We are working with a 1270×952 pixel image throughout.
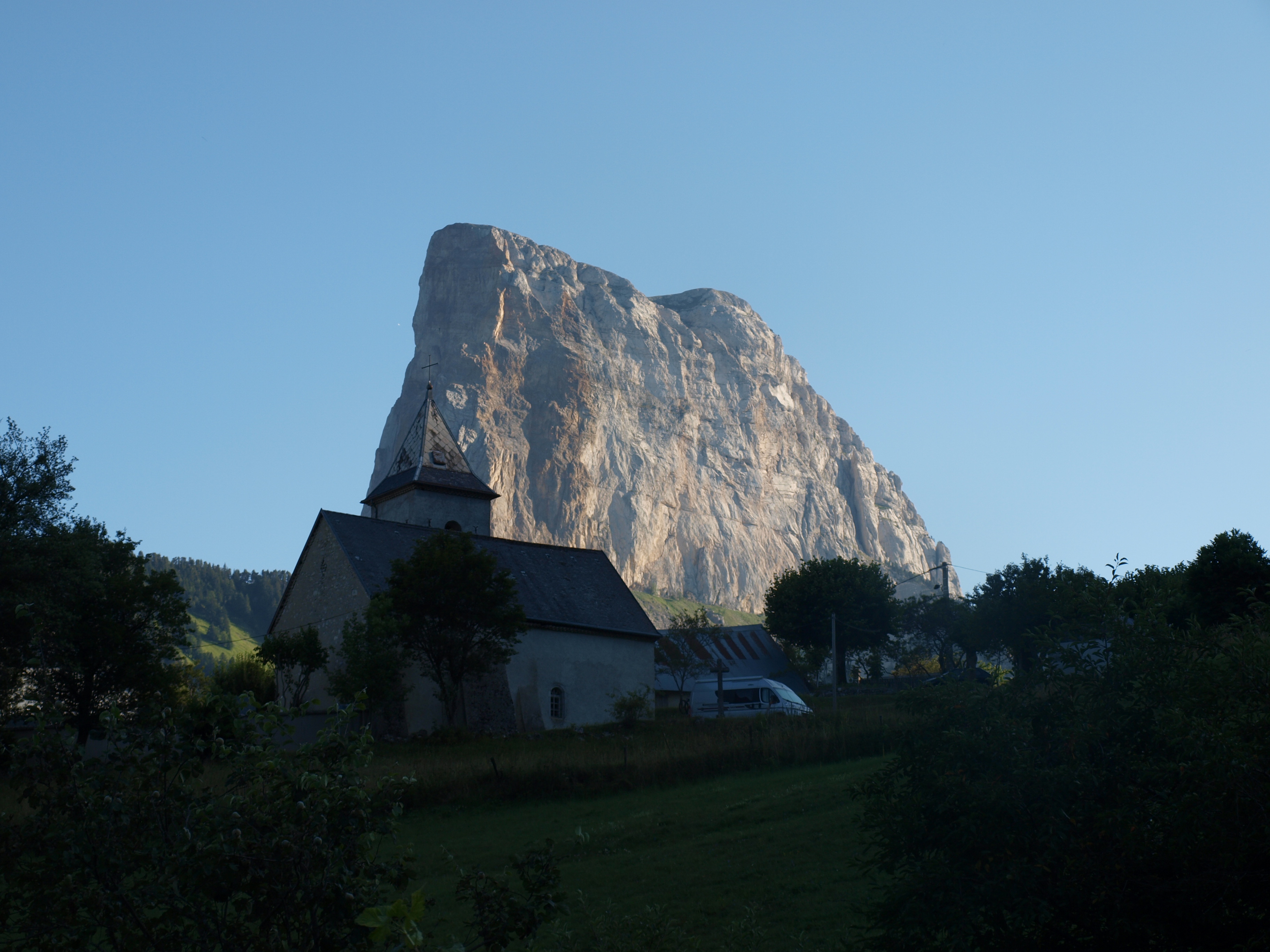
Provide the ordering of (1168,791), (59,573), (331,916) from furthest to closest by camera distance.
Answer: (59,573), (1168,791), (331,916)

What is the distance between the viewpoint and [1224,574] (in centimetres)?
3238

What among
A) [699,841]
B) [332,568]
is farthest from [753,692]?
[699,841]

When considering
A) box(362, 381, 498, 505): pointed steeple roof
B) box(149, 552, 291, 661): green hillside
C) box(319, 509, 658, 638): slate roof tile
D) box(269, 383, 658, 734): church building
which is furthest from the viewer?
box(149, 552, 291, 661): green hillside

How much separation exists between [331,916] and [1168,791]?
518 cm

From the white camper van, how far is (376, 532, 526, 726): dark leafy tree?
944cm

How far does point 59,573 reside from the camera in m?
32.2

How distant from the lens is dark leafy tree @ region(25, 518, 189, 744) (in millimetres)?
32625

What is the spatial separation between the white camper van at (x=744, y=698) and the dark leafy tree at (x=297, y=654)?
1506 centimetres

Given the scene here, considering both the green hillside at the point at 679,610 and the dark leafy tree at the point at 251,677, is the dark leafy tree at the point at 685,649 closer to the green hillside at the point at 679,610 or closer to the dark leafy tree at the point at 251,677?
the dark leafy tree at the point at 251,677

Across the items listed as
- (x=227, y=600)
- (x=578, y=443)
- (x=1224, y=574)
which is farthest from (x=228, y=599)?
(x=1224, y=574)

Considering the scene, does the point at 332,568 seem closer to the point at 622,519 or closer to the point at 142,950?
the point at 142,950

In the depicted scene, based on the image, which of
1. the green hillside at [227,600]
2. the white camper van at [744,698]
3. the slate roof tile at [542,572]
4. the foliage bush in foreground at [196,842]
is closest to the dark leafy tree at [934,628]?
the white camper van at [744,698]

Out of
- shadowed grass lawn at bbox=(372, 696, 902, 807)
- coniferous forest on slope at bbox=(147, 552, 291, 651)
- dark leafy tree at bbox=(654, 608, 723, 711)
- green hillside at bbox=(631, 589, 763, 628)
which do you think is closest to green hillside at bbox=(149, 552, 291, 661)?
coniferous forest on slope at bbox=(147, 552, 291, 651)

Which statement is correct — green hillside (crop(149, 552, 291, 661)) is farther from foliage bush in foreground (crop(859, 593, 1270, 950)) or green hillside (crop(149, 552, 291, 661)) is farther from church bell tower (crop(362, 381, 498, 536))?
foliage bush in foreground (crop(859, 593, 1270, 950))
